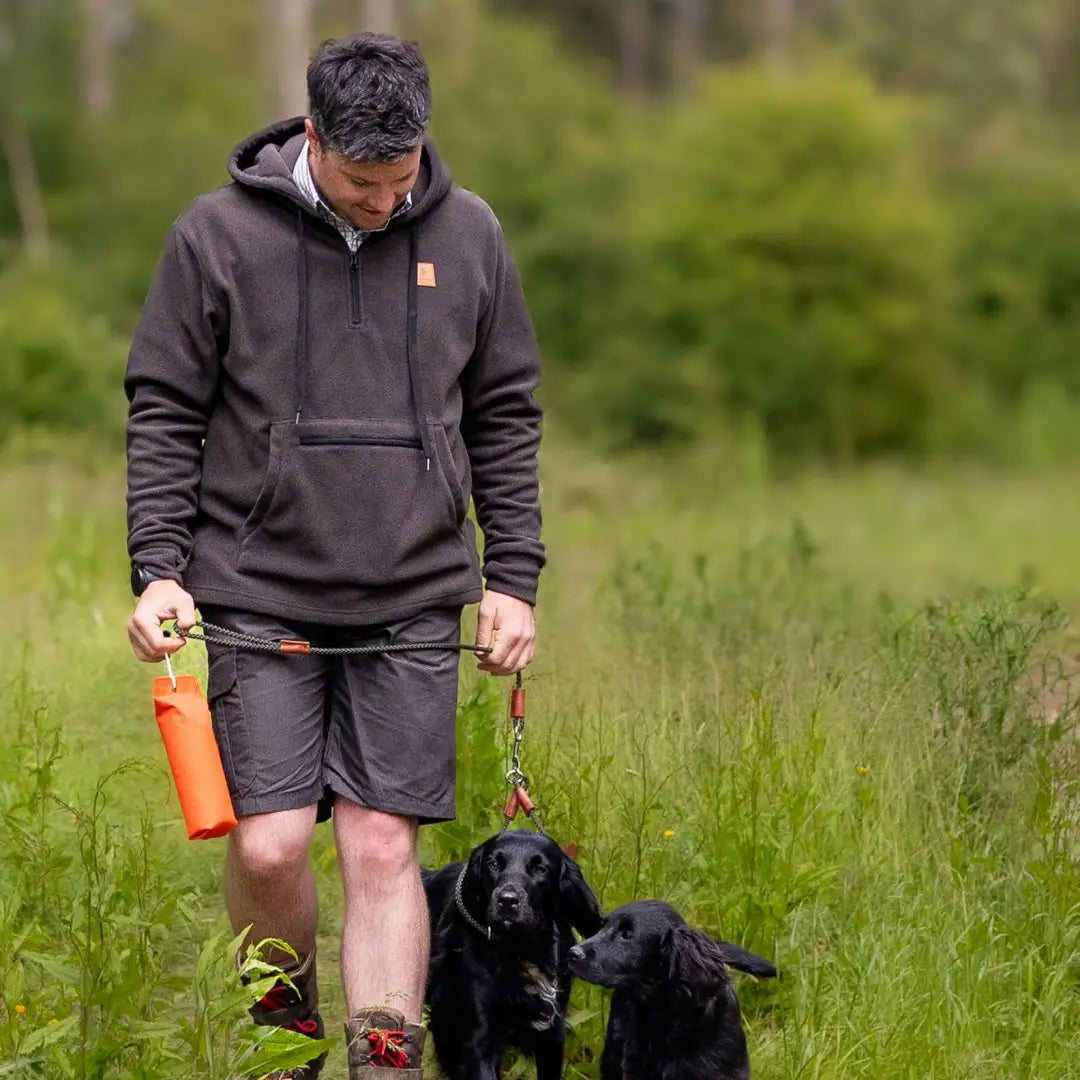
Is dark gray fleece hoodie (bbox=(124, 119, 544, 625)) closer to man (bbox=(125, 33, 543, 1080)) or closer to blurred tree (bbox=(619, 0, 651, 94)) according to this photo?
man (bbox=(125, 33, 543, 1080))

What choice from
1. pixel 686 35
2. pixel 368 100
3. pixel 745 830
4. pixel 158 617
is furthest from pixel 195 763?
pixel 686 35

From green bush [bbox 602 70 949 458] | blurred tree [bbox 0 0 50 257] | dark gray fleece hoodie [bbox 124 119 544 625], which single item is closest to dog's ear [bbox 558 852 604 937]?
dark gray fleece hoodie [bbox 124 119 544 625]

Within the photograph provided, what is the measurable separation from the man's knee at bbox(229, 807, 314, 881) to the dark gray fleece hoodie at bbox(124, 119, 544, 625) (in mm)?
444

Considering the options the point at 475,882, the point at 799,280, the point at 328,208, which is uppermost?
the point at 328,208

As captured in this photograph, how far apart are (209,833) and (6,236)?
37873 mm

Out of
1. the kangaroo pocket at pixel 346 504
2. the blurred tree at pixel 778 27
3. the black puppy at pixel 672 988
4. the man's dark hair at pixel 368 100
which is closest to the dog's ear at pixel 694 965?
the black puppy at pixel 672 988

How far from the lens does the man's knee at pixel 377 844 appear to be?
13.9ft

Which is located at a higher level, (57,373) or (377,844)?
(377,844)

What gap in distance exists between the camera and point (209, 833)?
3920 millimetres

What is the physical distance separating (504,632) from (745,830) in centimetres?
93

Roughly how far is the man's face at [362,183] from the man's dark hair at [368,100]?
31 millimetres

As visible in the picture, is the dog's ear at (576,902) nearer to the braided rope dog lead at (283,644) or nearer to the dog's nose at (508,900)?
the dog's nose at (508,900)

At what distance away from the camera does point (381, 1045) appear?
4078mm

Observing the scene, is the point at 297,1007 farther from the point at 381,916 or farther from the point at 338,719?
the point at 338,719
